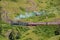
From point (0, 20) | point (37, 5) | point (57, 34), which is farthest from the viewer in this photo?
point (37, 5)

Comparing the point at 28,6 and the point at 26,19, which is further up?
the point at 28,6

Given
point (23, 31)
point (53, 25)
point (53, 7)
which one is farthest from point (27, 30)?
point (53, 7)

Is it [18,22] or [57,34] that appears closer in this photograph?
[57,34]

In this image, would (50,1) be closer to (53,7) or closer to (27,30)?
(53,7)

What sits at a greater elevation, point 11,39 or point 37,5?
point 37,5

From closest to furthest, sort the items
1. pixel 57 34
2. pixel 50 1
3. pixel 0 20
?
pixel 57 34, pixel 0 20, pixel 50 1

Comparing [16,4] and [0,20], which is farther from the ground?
[16,4]

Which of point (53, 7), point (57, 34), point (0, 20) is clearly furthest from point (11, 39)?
Result: point (53, 7)

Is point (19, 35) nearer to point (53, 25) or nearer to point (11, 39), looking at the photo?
point (11, 39)

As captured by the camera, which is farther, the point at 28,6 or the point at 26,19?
the point at 26,19
